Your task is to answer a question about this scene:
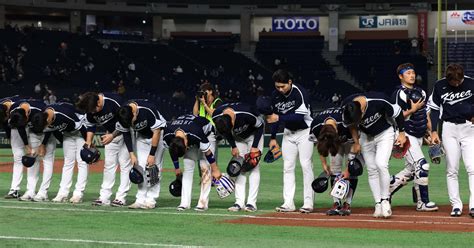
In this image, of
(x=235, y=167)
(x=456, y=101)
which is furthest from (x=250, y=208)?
(x=456, y=101)

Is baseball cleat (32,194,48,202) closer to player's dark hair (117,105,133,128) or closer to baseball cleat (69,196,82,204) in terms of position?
baseball cleat (69,196,82,204)

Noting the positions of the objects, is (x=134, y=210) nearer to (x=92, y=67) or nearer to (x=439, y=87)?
(x=439, y=87)

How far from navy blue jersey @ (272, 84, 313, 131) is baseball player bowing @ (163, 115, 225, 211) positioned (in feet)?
3.55

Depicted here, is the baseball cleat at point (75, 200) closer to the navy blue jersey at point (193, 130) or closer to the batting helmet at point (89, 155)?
the batting helmet at point (89, 155)

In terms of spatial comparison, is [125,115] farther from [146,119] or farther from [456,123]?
[456,123]

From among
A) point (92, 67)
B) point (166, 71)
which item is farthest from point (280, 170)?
point (166, 71)

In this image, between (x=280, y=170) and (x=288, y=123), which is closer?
(x=288, y=123)

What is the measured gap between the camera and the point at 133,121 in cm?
1369

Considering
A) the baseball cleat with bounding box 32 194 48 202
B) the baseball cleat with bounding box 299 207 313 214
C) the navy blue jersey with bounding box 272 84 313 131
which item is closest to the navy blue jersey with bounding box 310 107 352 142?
the navy blue jersey with bounding box 272 84 313 131

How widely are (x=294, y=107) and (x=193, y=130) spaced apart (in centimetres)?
146

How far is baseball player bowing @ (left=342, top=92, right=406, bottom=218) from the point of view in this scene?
12.3 m

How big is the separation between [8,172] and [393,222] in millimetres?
12954

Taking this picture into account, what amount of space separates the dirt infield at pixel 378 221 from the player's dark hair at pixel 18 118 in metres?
4.32

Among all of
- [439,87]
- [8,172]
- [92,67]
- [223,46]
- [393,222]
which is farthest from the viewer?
[223,46]
